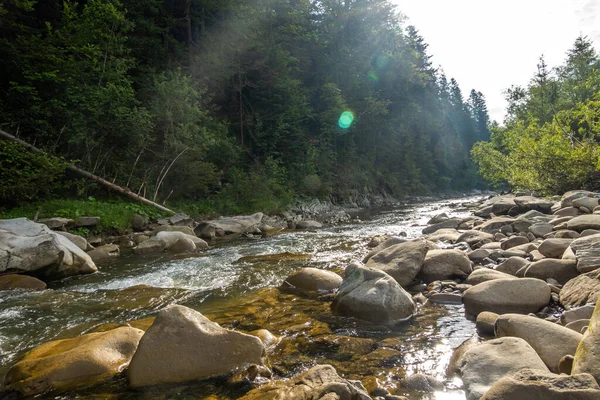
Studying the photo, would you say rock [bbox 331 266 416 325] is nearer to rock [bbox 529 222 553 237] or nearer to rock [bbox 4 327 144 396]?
rock [bbox 4 327 144 396]

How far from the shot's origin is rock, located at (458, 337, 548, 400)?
9.27ft

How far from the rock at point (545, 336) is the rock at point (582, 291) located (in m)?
1.12

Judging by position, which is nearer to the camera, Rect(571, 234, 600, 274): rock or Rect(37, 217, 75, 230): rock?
Rect(571, 234, 600, 274): rock

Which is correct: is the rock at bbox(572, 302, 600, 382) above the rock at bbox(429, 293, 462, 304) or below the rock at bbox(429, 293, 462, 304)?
above

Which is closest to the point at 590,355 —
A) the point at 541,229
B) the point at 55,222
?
the point at 541,229

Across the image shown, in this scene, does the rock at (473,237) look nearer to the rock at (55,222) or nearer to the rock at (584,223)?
the rock at (584,223)

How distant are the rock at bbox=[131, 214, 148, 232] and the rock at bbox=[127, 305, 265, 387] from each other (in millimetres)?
11788

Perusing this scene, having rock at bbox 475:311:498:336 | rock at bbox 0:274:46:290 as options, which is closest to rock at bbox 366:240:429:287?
rock at bbox 475:311:498:336

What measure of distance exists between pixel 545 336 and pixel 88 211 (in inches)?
565

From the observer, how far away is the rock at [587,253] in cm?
469

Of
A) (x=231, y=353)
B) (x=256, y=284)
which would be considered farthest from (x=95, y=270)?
(x=231, y=353)

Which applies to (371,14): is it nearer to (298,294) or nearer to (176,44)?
(176,44)

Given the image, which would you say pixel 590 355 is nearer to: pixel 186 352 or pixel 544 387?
pixel 544 387

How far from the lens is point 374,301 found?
185 inches
